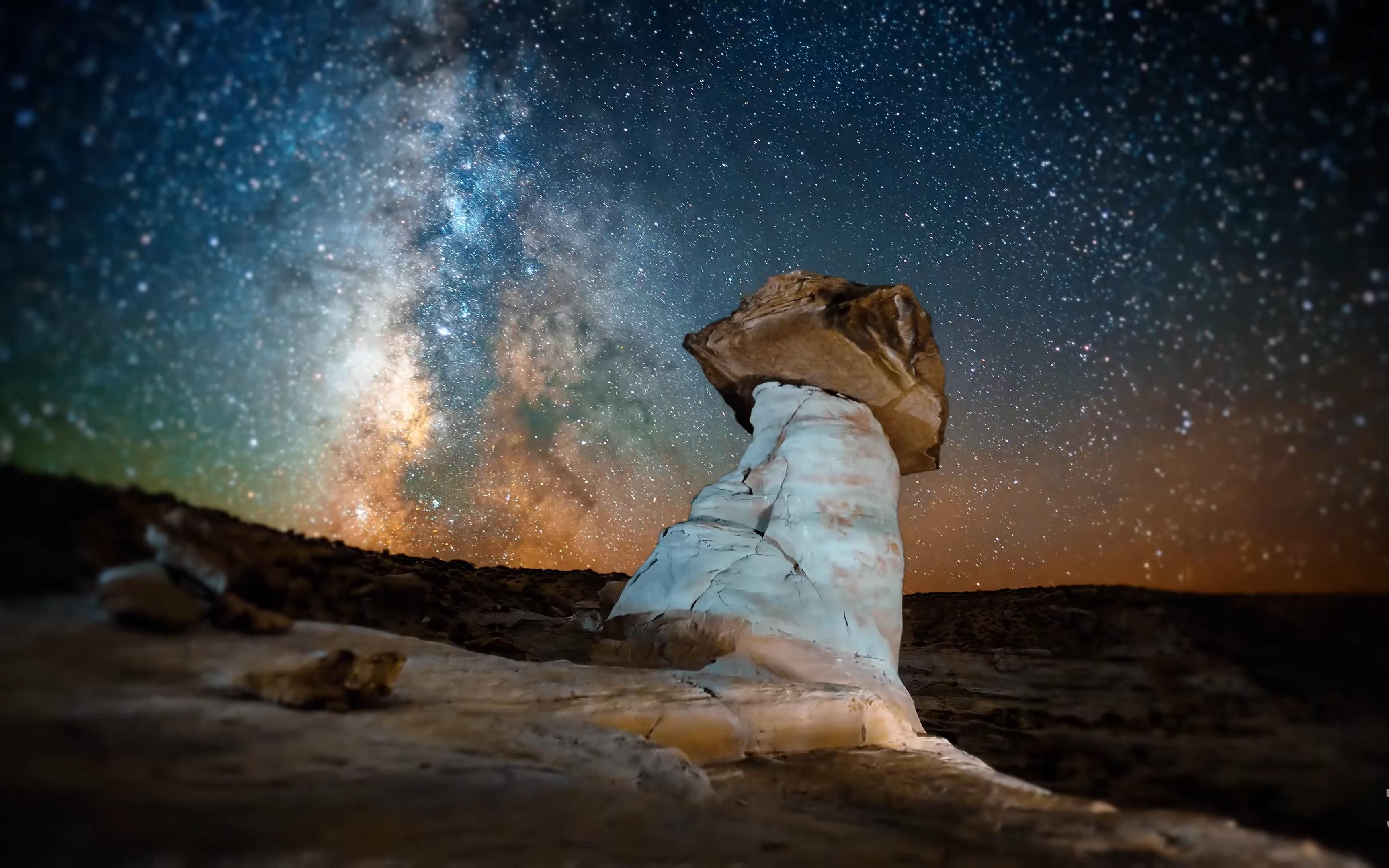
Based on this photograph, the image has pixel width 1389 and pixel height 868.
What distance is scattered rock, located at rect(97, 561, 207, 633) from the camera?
1.51 metres

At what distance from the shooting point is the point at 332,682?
7.99 ft

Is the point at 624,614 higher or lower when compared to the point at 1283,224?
lower

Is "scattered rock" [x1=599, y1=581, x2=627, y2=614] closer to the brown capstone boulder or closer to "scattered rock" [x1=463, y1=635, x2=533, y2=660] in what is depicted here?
"scattered rock" [x1=463, y1=635, x2=533, y2=660]

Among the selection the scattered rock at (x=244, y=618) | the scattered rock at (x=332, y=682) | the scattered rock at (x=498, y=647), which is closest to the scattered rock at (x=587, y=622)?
the scattered rock at (x=498, y=647)

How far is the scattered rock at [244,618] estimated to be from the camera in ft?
6.77

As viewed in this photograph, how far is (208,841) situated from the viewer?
1187mm

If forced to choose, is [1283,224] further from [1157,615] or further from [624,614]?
[1157,615]

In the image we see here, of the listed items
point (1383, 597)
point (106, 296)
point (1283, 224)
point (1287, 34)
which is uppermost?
point (1287, 34)

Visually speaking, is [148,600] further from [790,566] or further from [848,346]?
[848,346]

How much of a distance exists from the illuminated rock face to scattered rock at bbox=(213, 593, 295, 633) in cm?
337

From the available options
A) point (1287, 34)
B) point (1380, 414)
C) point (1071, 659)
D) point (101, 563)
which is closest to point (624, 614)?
point (101, 563)

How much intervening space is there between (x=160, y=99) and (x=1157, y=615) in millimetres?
11674

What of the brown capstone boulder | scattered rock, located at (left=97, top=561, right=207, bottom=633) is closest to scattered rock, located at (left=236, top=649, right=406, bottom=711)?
scattered rock, located at (left=97, top=561, right=207, bottom=633)

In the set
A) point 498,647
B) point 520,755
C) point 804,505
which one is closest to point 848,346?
point 804,505
